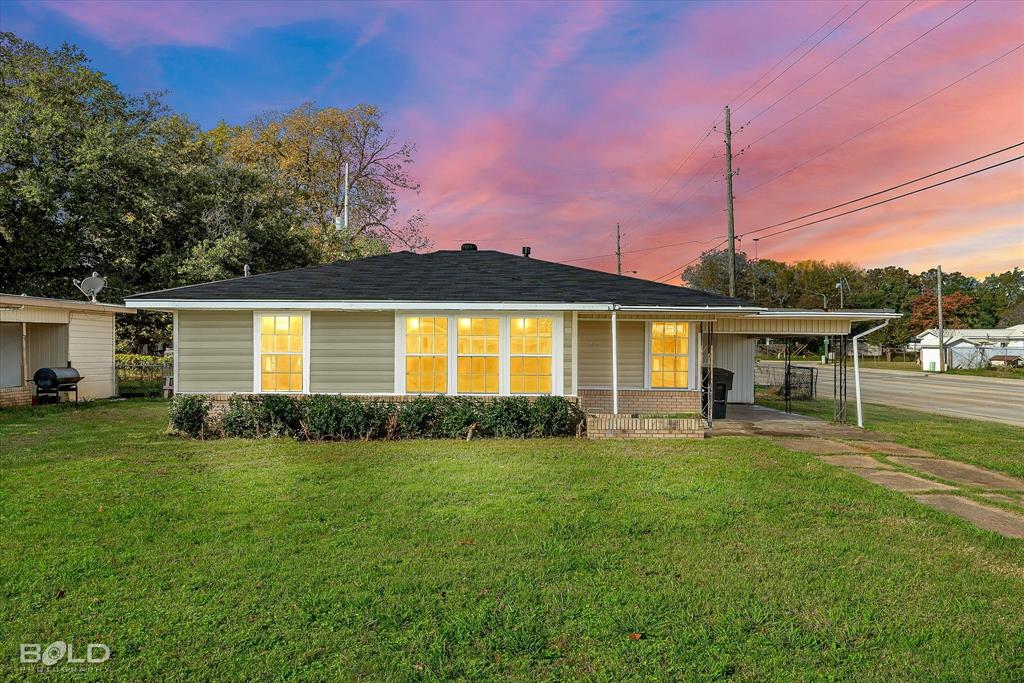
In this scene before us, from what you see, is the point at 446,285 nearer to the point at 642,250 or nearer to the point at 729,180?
the point at 729,180

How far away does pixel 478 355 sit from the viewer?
1179 cm

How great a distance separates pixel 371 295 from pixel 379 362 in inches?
53.9

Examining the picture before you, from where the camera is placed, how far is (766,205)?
89.4 ft

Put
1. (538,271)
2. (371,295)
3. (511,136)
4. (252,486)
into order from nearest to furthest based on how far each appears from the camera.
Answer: (252,486)
(371,295)
(538,271)
(511,136)

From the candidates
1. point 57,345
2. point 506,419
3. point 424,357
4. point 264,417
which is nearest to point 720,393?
point 506,419

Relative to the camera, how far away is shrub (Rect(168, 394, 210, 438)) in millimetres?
11047

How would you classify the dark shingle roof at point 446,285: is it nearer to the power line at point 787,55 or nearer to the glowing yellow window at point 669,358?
the glowing yellow window at point 669,358

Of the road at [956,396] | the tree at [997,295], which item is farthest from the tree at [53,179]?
the tree at [997,295]

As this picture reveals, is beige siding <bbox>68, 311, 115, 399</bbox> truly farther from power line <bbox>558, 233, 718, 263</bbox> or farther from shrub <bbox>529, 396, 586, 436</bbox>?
power line <bbox>558, 233, 718, 263</bbox>

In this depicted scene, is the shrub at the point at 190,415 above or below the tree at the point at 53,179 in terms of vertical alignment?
below

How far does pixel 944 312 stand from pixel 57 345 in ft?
259

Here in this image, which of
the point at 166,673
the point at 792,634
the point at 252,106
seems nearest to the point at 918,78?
the point at 792,634

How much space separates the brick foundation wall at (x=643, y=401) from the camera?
1359 centimetres

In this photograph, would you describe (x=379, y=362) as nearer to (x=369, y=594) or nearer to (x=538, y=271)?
(x=538, y=271)
